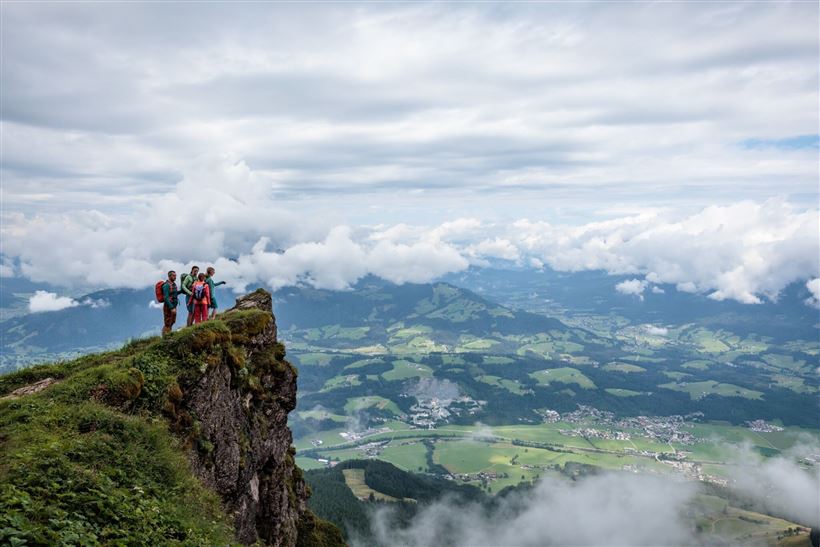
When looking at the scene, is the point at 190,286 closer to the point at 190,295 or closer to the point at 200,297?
the point at 190,295

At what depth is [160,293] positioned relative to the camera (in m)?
27.9

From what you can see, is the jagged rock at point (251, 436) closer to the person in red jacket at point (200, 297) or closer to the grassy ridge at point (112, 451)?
the grassy ridge at point (112, 451)

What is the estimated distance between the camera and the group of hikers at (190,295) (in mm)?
27672

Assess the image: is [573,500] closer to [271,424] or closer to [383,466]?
[383,466]

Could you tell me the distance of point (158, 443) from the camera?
1720 centimetres

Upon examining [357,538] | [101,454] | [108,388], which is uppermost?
[108,388]

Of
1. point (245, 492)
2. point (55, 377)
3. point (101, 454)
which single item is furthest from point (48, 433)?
point (245, 492)

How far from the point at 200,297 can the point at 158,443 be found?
12463 millimetres

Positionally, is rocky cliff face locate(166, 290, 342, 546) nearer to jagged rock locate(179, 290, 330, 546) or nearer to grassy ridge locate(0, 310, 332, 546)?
jagged rock locate(179, 290, 330, 546)

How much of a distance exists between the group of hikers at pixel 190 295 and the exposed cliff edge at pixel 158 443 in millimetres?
1473

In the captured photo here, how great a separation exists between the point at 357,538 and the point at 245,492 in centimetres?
11188

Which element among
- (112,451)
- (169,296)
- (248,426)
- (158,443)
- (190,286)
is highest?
(190,286)

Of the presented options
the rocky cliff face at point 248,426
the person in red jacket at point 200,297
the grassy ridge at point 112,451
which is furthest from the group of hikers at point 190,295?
the grassy ridge at point 112,451

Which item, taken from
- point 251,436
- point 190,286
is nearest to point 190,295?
point 190,286
